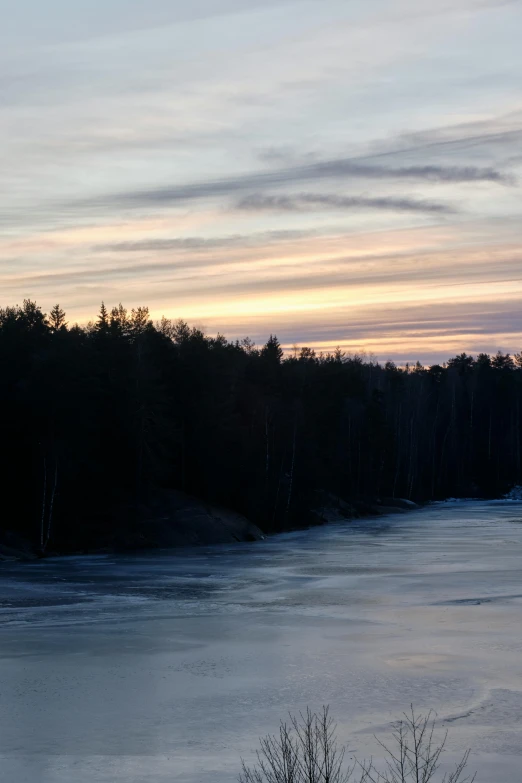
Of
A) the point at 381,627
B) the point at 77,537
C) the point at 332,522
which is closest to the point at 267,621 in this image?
the point at 381,627

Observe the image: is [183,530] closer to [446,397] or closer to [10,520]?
[10,520]

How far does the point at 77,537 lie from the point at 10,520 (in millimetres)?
3458

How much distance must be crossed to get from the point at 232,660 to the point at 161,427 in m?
34.5

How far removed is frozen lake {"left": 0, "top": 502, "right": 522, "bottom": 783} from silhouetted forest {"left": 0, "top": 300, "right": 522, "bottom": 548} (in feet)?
34.0

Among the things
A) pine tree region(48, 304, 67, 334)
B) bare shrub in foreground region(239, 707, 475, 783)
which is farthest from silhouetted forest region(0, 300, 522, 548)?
bare shrub in foreground region(239, 707, 475, 783)

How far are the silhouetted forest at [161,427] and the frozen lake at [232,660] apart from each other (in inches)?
408

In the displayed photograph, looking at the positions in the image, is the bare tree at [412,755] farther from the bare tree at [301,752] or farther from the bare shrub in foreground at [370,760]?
the bare tree at [301,752]

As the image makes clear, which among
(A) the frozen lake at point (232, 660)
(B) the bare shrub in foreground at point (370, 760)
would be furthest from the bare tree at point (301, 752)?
(A) the frozen lake at point (232, 660)

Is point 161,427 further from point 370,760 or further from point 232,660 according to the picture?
point 370,760

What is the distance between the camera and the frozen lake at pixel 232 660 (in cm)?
1380

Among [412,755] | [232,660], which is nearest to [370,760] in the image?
[412,755]

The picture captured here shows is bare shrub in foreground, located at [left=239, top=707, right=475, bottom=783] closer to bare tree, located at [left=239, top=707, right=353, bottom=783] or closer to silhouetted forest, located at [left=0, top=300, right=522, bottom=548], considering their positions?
bare tree, located at [left=239, top=707, right=353, bottom=783]

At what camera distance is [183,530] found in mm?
51062

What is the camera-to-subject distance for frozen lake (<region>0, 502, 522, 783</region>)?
13.8m
